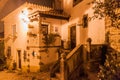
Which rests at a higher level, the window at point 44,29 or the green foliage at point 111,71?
the window at point 44,29

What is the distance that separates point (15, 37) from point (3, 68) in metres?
4.55

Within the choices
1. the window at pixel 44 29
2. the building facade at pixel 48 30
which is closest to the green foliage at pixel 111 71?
the building facade at pixel 48 30

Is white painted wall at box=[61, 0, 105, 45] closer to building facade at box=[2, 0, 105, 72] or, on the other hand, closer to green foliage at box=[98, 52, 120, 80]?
building facade at box=[2, 0, 105, 72]

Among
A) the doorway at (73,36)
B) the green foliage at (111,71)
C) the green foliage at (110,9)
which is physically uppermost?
the green foliage at (110,9)

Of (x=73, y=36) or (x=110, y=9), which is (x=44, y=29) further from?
(x=110, y=9)

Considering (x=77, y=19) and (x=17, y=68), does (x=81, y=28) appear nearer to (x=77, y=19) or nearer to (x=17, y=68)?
(x=77, y=19)

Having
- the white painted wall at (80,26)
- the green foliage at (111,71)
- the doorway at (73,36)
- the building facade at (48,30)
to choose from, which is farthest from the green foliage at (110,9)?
the doorway at (73,36)

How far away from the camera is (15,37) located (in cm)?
1700

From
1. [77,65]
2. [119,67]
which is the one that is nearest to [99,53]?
[77,65]

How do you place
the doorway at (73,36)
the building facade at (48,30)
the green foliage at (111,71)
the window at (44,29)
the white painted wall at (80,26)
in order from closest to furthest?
the green foliage at (111,71), the white painted wall at (80,26), the building facade at (48,30), the window at (44,29), the doorway at (73,36)

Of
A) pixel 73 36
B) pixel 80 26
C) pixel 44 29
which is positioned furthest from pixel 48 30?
pixel 80 26

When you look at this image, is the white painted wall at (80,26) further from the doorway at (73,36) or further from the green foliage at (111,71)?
the green foliage at (111,71)

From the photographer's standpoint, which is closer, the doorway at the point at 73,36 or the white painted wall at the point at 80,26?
the white painted wall at the point at 80,26

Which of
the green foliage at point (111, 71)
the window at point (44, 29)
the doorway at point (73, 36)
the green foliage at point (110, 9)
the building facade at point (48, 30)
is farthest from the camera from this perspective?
the doorway at point (73, 36)
